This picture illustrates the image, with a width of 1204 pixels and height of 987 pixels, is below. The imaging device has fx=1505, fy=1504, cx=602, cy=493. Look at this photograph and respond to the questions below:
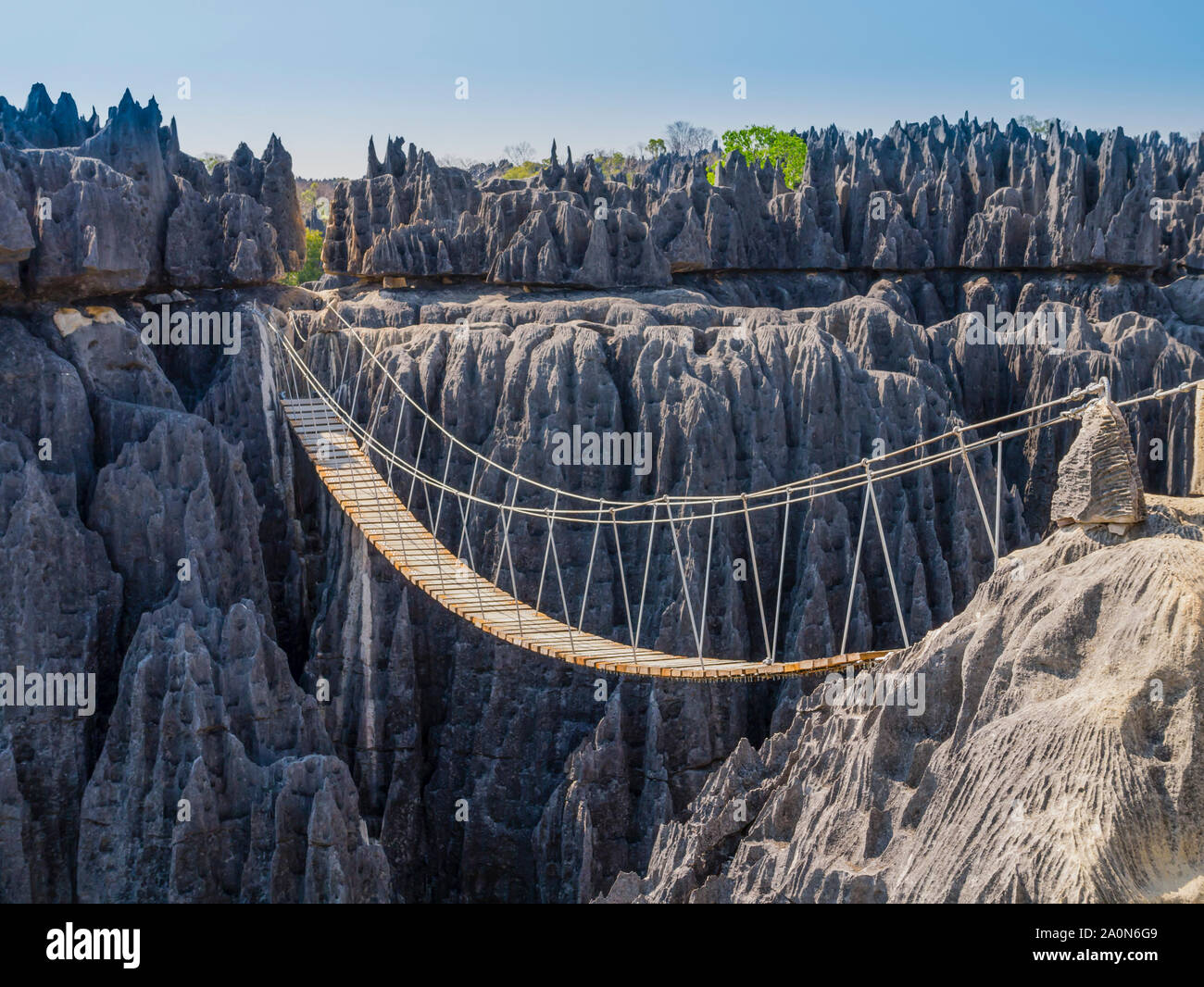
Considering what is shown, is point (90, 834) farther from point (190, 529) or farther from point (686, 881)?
point (686, 881)

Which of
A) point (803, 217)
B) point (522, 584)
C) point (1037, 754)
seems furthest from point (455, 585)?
point (803, 217)

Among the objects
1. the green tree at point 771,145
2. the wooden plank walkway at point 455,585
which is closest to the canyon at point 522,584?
the wooden plank walkway at point 455,585

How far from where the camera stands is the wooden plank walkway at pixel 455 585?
53.1ft

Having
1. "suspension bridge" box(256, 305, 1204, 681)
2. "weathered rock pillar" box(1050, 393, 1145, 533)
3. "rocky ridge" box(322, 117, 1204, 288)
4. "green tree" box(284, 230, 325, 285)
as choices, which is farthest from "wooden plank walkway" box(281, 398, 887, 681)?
"green tree" box(284, 230, 325, 285)

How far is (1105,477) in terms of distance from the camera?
412 inches

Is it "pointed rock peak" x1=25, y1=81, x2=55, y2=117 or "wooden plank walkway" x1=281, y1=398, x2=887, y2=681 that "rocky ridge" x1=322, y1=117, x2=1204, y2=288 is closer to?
"pointed rock peak" x1=25, y1=81, x2=55, y2=117

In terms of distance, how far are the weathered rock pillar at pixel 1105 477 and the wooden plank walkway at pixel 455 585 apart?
14.5 ft

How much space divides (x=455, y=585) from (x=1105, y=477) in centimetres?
1120

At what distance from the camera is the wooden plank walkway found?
16.2 meters

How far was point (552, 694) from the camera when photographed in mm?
23469

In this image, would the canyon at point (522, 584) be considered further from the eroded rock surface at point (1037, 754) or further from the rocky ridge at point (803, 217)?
the rocky ridge at point (803, 217)
